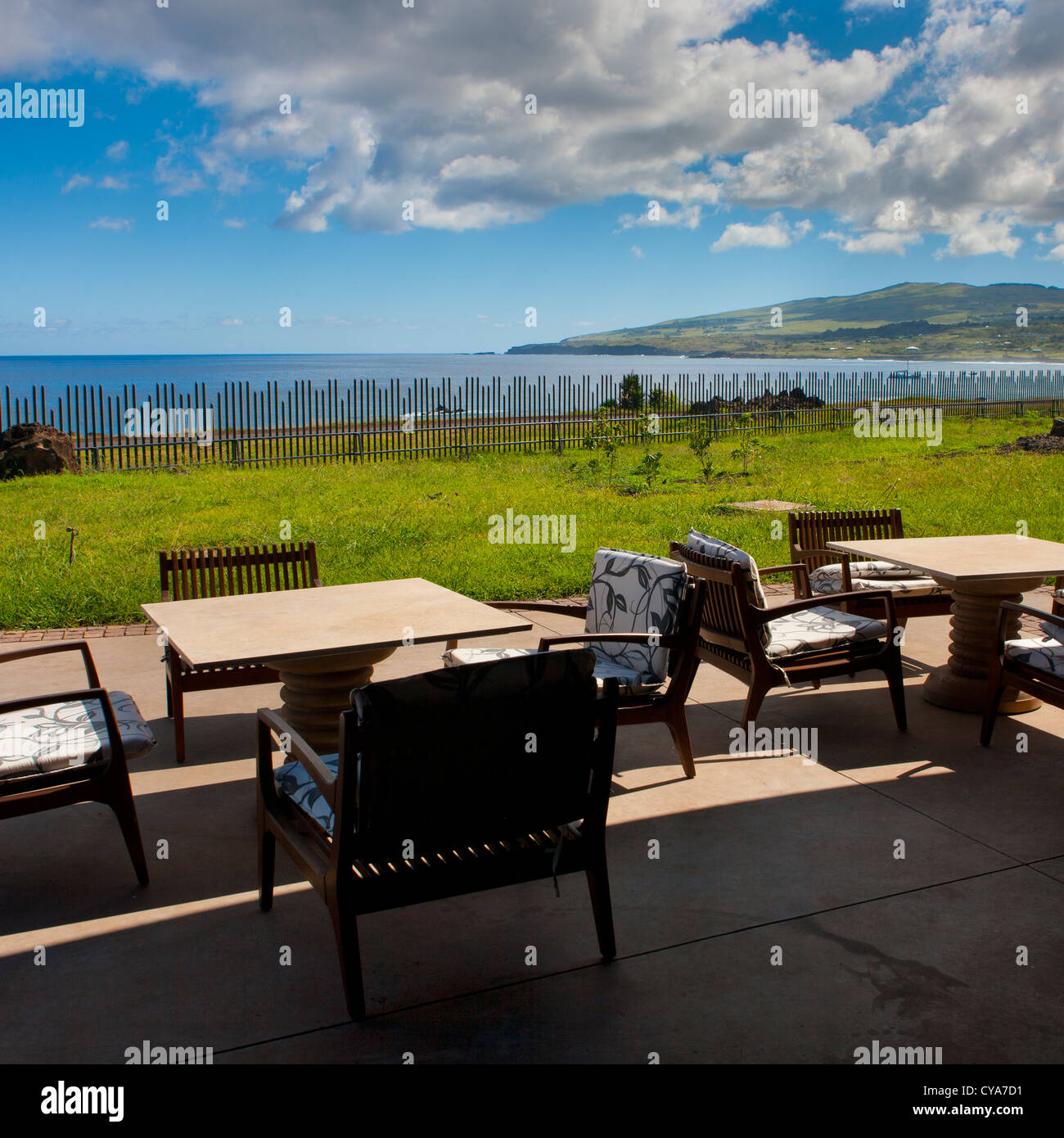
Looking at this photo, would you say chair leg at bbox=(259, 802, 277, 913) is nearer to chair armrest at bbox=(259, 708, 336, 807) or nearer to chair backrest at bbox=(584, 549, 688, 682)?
chair armrest at bbox=(259, 708, 336, 807)

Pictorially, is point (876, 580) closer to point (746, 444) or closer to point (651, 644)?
point (651, 644)

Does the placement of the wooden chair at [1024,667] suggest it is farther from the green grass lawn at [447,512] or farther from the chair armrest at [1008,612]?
the green grass lawn at [447,512]

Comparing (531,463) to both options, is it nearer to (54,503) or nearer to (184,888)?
(54,503)

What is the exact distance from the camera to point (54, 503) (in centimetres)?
1350

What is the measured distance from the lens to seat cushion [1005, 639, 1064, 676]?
4984mm

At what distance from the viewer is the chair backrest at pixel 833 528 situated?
718 centimetres

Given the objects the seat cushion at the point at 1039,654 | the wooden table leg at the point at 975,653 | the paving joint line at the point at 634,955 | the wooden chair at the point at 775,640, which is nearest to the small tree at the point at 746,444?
the wooden table leg at the point at 975,653

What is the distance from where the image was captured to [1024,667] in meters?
5.13

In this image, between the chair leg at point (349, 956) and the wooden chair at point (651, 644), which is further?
the wooden chair at point (651, 644)

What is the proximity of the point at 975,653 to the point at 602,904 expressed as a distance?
3.75 meters

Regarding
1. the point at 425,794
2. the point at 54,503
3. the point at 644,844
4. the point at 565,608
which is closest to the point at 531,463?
the point at 54,503

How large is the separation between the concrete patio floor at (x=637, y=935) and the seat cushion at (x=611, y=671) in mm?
470

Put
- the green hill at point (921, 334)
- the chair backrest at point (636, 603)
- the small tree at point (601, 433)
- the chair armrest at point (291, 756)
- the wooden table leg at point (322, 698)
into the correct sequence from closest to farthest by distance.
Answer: the chair armrest at point (291, 756)
the wooden table leg at point (322, 698)
the chair backrest at point (636, 603)
the small tree at point (601, 433)
the green hill at point (921, 334)
